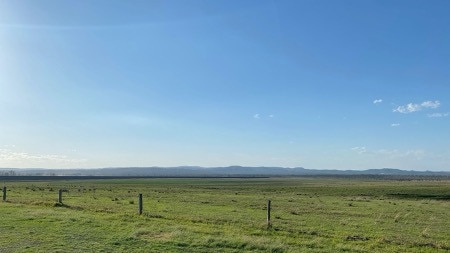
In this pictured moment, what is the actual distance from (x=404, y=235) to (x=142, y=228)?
554 inches

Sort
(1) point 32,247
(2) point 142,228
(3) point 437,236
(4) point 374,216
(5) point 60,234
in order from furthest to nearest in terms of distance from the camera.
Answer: (4) point 374,216, (3) point 437,236, (2) point 142,228, (5) point 60,234, (1) point 32,247

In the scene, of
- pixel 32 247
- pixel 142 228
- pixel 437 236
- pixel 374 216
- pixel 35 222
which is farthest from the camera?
pixel 374 216

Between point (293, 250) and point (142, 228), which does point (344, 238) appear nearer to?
point (293, 250)

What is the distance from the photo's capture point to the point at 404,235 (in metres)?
22.7

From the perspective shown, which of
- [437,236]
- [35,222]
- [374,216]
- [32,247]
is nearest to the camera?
[32,247]

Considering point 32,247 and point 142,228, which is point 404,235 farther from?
point 32,247

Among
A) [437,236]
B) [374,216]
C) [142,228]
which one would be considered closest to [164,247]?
[142,228]

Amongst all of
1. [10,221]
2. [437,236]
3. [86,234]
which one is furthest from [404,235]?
[10,221]

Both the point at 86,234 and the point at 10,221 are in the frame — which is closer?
the point at 86,234

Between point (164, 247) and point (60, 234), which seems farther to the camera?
point (60, 234)

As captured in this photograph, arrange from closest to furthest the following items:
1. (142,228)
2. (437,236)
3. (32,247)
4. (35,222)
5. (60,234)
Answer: (32,247)
(60,234)
(142,228)
(35,222)
(437,236)

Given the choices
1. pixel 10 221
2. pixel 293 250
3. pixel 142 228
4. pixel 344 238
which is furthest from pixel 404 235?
pixel 10 221

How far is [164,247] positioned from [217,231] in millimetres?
4159

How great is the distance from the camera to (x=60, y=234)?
17.0m
